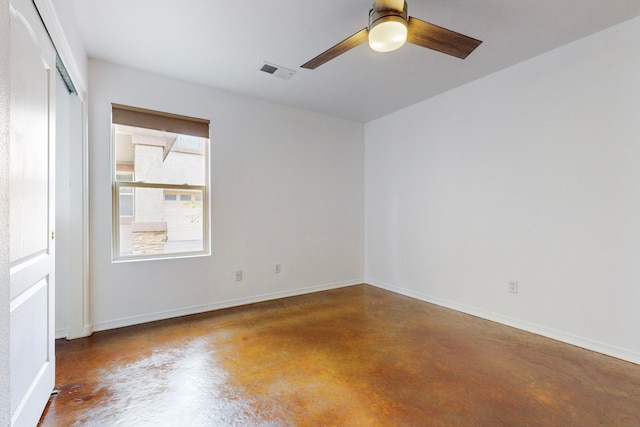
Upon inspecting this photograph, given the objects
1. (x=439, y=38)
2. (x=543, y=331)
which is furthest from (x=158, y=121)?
(x=543, y=331)

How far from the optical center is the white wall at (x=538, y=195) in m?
2.43

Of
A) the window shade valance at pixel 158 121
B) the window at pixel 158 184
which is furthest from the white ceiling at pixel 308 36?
the window at pixel 158 184

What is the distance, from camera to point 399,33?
6.02 feet

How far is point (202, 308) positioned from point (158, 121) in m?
2.16

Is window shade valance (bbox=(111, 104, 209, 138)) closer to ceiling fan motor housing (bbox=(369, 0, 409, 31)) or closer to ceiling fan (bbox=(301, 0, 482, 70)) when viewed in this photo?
ceiling fan (bbox=(301, 0, 482, 70))

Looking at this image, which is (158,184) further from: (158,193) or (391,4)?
(391,4)

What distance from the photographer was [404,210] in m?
4.29

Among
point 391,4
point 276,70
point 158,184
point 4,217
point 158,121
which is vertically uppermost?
point 276,70

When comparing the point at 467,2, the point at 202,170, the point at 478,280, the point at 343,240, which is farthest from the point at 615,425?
the point at 202,170

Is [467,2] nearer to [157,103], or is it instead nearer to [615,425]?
[615,425]

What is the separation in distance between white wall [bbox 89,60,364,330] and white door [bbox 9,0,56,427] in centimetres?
119

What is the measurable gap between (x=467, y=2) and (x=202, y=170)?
10.00 feet

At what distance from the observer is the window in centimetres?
316

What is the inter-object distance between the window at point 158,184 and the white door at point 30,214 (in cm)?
130
